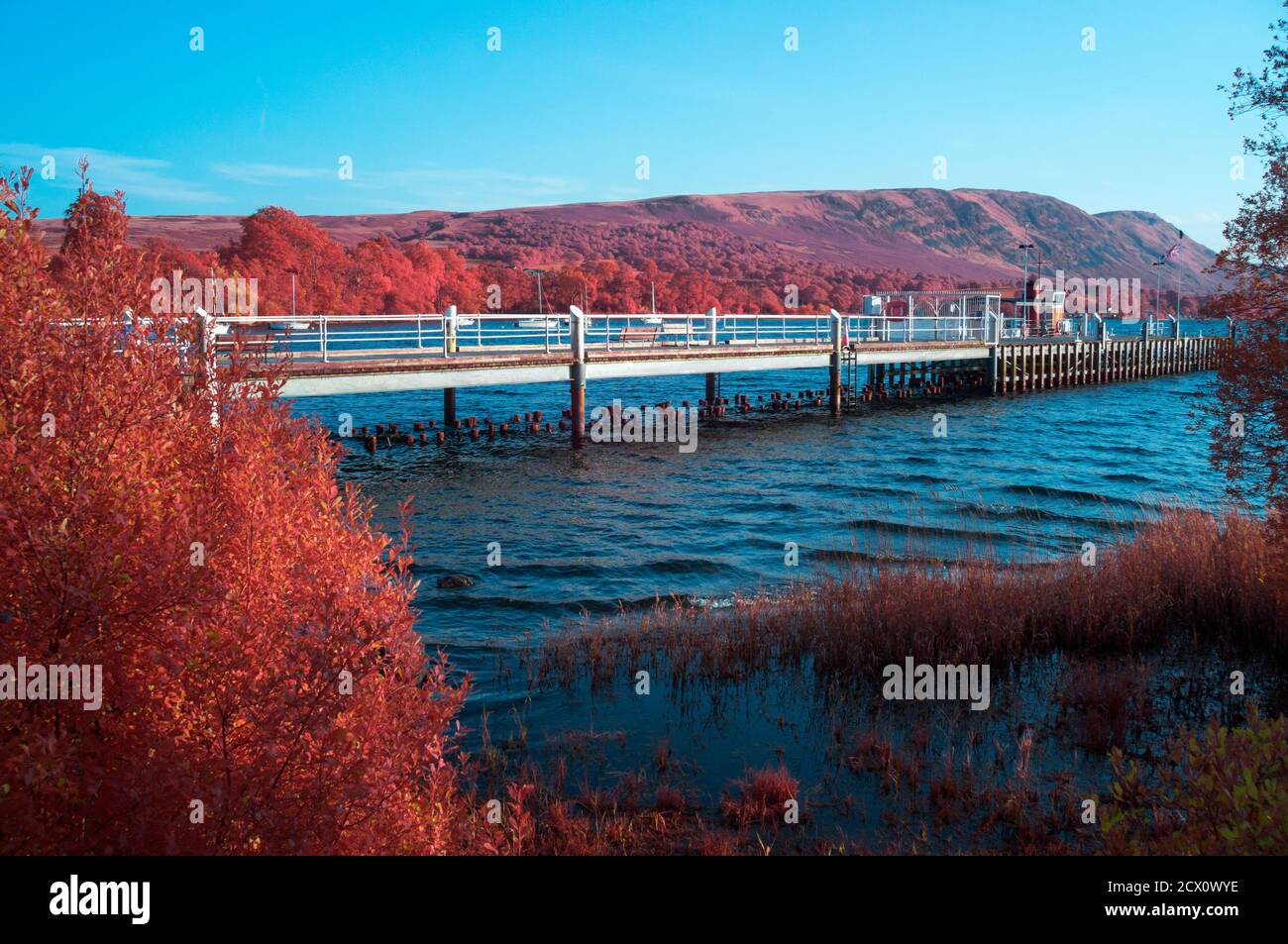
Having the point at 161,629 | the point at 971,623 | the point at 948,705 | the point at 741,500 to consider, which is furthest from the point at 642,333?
the point at 161,629

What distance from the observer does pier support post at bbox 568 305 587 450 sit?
27.7m

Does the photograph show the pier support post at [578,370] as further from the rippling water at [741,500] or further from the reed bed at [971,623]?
the reed bed at [971,623]

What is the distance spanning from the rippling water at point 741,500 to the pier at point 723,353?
2.61m

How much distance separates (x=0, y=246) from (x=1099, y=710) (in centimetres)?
905

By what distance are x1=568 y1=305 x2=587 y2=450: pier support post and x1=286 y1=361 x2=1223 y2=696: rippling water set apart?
78 centimetres

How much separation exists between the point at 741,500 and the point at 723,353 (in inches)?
440

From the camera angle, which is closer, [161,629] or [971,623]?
[161,629]

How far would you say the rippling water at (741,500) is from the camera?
1534 centimetres

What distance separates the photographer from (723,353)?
33.0 meters

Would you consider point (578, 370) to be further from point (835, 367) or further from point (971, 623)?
point (971, 623)

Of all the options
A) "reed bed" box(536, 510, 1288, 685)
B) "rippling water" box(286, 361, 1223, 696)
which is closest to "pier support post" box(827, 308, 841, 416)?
"rippling water" box(286, 361, 1223, 696)
